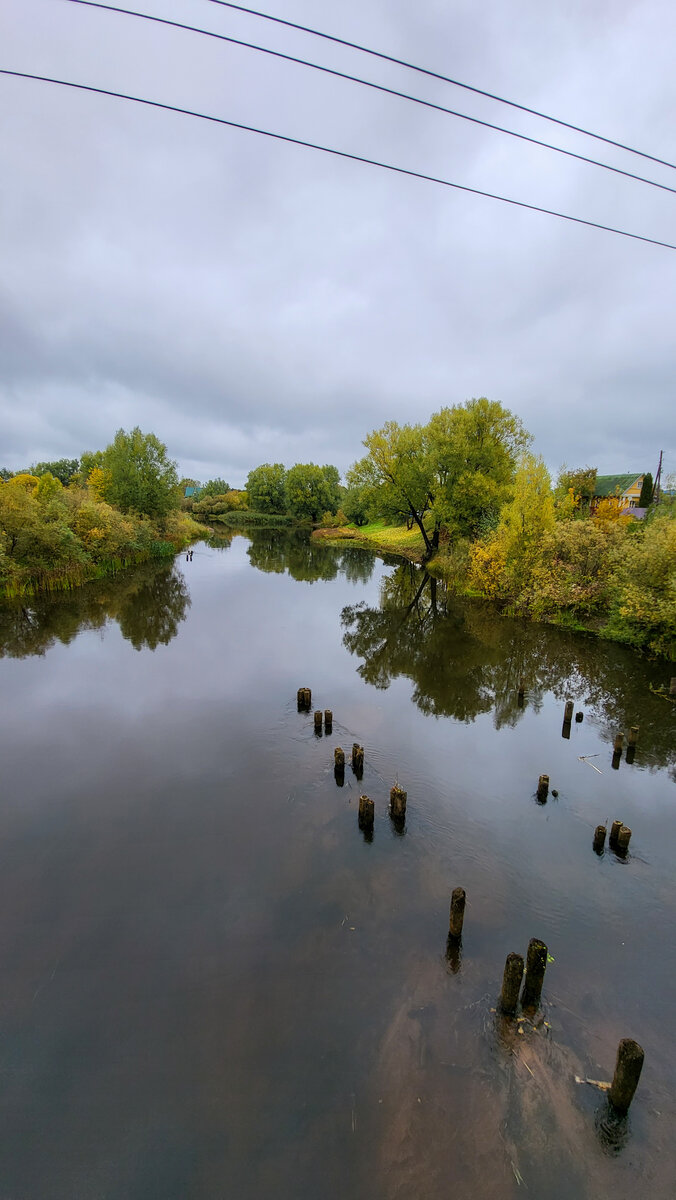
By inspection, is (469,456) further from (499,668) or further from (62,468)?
(62,468)

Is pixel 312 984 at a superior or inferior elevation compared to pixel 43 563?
inferior

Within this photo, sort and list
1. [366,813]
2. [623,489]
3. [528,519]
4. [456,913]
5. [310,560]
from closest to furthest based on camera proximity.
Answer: [456,913] → [366,813] → [528,519] → [310,560] → [623,489]

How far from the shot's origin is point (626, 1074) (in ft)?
14.9

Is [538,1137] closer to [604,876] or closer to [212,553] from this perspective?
[604,876]

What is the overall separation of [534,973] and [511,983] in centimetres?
35

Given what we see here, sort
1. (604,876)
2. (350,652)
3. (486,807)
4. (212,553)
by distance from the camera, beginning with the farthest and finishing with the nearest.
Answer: (212,553)
(350,652)
(486,807)
(604,876)

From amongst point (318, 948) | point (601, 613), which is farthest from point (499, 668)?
point (318, 948)

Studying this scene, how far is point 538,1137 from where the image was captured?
4.61 metres

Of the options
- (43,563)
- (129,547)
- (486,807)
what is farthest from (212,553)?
(486,807)

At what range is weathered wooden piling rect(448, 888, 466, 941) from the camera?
6.34 meters

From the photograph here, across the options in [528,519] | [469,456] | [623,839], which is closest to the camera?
[623,839]

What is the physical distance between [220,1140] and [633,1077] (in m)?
4.25

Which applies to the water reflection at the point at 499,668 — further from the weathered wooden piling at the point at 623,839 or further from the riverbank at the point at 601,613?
the weathered wooden piling at the point at 623,839

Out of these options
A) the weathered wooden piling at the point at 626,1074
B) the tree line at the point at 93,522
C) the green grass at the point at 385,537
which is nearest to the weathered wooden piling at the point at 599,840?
the weathered wooden piling at the point at 626,1074
